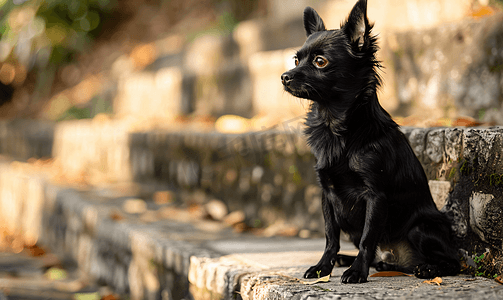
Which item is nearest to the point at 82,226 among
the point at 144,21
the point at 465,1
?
the point at 465,1

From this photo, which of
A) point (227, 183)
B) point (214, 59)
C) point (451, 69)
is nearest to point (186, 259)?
point (227, 183)

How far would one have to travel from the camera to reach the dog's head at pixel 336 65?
1.58 metres

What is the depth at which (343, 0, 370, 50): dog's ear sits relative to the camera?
5.05ft

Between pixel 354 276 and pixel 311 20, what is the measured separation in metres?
0.99

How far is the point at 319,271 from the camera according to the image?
5.57ft

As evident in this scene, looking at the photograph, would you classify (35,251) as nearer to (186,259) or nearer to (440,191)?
(186,259)

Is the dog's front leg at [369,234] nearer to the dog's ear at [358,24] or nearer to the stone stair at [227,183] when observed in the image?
the stone stair at [227,183]

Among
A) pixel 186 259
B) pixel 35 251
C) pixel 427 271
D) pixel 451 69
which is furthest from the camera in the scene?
pixel 35 251

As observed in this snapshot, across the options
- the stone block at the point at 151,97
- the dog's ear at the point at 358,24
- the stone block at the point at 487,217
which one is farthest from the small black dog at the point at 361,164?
the stone block at the point at 151,97

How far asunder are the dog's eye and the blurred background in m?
0.26

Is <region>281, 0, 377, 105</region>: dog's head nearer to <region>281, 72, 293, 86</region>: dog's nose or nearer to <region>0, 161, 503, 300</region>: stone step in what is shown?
<region>281, 72, 293, 86</region>: dog's nose

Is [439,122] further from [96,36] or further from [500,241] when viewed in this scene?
[96,36]

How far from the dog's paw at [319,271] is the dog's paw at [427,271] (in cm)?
33

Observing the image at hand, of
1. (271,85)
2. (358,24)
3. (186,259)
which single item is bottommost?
(186,259)
